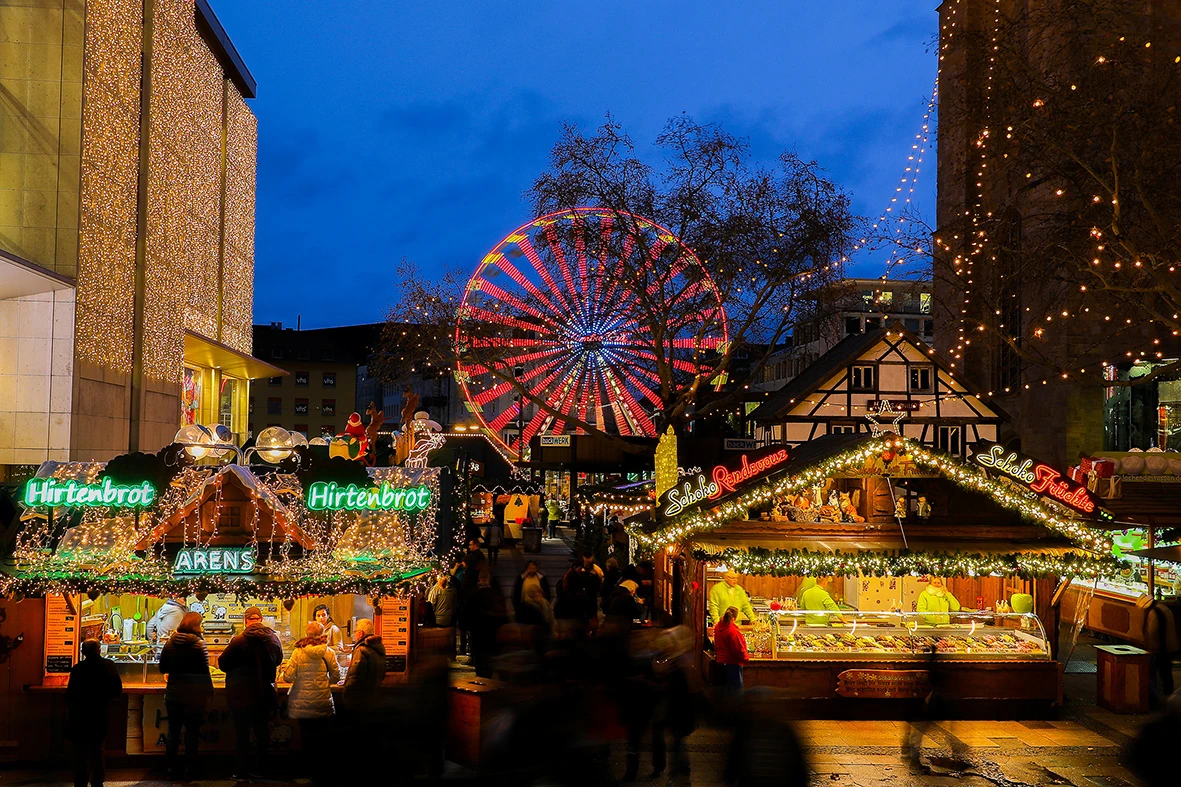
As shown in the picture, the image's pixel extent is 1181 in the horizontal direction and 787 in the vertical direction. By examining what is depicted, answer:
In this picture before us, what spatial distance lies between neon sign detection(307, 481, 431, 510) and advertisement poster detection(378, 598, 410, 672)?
1192 millimetres

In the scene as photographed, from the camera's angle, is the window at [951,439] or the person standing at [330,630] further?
the window at [951,439]

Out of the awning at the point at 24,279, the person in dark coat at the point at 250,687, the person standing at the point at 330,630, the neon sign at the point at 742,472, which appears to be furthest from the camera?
the awning at the point at 24,279

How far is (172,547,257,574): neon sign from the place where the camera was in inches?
406

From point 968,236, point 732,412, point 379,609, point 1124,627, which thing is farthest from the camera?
point 732,412

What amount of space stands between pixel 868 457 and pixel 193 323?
26.8 meters

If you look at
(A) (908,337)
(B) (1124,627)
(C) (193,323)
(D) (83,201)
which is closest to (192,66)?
(C) (193,323)

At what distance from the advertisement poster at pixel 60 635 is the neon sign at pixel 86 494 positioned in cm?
101

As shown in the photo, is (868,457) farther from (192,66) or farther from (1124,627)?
(192,66)

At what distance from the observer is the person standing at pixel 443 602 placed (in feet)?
46.2

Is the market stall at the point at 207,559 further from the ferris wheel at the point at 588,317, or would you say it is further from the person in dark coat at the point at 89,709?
the ferris wheel at the point at 588,317

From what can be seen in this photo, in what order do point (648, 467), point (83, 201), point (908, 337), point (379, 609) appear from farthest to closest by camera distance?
point (648, 467), point (908, 337), point (83, 201), point (379, 609)

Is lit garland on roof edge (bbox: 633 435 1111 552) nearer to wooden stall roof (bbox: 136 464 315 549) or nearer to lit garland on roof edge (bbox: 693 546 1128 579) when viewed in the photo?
lit garland on roof edge (bbox: 693 546 1128 579)

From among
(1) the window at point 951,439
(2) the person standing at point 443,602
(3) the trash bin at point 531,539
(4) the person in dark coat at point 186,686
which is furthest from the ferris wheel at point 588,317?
(4) the person in dark coat at point 186,686

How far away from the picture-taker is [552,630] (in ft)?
39.3
